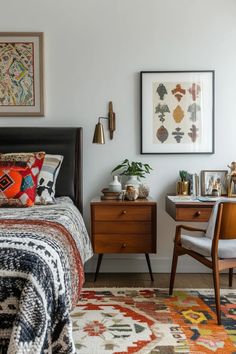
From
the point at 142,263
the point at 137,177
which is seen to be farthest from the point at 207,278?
the point at 137,177

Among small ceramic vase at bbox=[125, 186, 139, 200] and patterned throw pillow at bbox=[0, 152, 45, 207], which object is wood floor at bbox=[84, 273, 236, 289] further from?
patterned throw pillow at bbox=[0, 152, 45, 207]

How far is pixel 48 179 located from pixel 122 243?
810 millimetres

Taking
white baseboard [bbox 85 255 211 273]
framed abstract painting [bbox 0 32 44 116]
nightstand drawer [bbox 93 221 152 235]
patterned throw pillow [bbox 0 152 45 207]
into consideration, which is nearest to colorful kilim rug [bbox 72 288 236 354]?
nightstand drawer [bbox 93 221 152 235]

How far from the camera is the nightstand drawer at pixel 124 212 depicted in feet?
11.0

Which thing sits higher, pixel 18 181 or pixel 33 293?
pixel 18 181

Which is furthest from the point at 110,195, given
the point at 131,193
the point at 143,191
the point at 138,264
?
the point at 138,264

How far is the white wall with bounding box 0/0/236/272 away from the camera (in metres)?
3.77

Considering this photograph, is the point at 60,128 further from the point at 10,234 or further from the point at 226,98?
the point at 10,234

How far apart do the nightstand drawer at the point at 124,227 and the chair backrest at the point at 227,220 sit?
0.86m

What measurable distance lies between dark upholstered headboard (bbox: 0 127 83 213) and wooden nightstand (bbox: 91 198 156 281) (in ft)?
1.31

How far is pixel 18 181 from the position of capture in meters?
3.07

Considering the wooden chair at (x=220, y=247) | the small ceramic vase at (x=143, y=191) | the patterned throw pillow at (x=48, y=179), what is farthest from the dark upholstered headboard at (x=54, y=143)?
the wooden chair at (x=220, y=247)

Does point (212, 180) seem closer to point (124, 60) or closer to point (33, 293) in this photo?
point (124, 60)

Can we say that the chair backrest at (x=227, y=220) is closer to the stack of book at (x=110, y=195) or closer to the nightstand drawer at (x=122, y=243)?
the nightstand drawer at (x=122, y=243)
